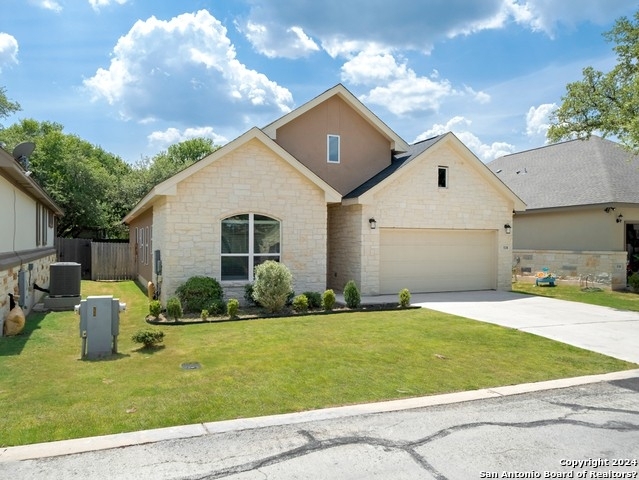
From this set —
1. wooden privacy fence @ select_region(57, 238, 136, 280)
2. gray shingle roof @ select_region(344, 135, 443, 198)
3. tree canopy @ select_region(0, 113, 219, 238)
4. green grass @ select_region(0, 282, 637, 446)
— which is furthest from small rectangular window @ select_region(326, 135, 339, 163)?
tree canopy @ select_region(0, 113, 219, 238)

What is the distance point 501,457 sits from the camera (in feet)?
14.1

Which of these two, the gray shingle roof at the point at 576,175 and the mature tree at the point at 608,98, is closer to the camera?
the mature tree at the point at 608,98

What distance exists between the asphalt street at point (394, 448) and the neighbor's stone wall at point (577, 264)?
1545cm

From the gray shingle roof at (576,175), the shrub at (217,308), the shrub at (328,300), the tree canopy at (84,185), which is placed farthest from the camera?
the tree canopy at (84,185)

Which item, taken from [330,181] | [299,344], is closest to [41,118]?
[330,181]

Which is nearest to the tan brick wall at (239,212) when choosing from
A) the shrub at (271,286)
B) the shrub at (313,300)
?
the shrub at (313,300)

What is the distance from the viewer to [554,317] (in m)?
12.0

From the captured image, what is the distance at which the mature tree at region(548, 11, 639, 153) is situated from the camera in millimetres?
15648

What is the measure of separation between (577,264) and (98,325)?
19.4 m

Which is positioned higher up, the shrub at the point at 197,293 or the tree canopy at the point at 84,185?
the tree canopy at the point at 84,185

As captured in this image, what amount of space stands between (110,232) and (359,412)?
34846mm

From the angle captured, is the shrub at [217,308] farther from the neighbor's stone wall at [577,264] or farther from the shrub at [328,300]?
the neighbor's stone wall at [577,264]

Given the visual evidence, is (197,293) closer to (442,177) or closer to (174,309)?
(174,309)

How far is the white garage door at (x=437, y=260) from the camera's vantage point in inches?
664
